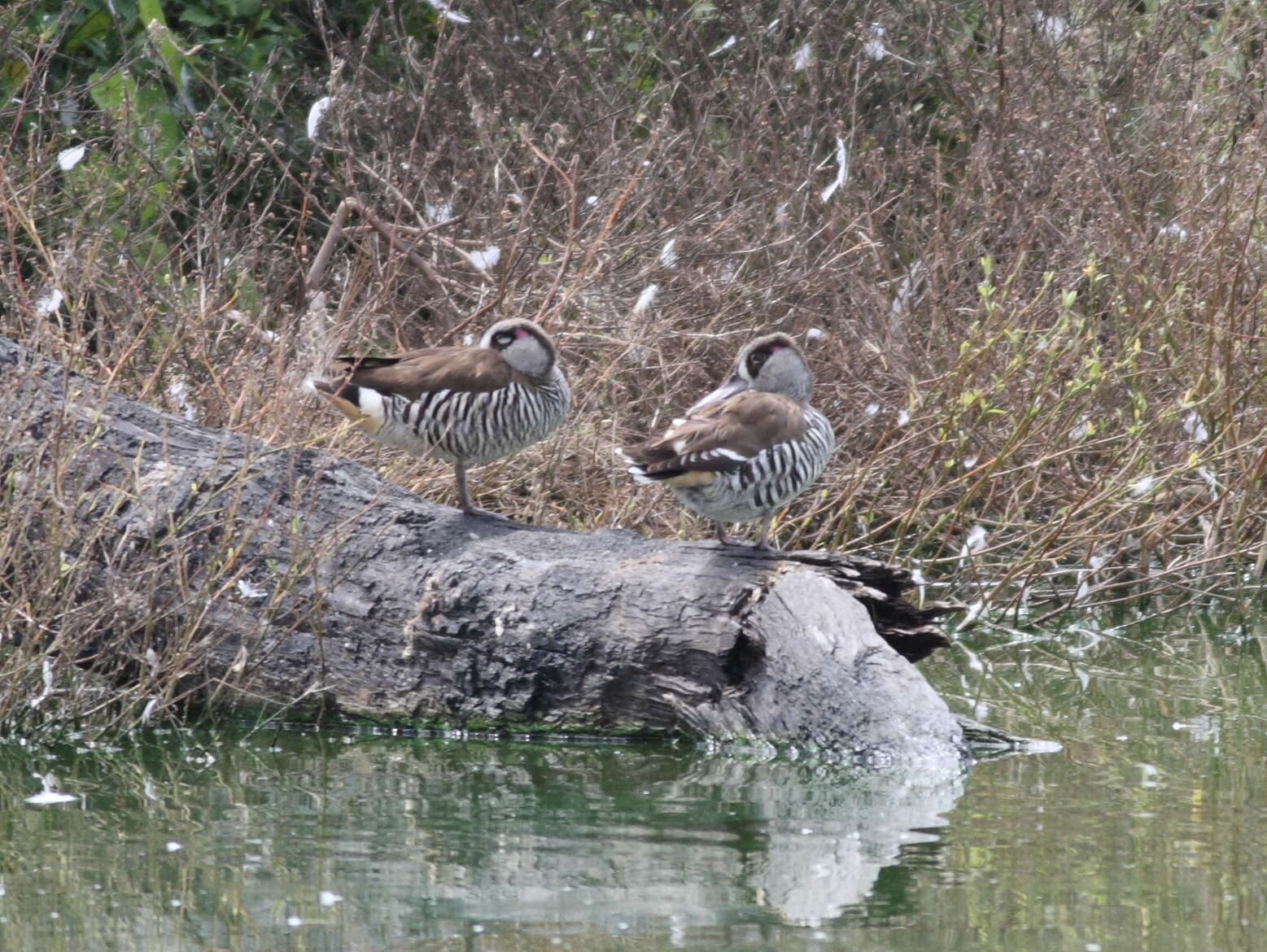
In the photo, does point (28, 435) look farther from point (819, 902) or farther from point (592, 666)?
point (819, 902)

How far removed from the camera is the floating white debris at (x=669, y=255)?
944 cm

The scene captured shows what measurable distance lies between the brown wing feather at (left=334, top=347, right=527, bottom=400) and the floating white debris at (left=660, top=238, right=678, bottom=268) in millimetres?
2059

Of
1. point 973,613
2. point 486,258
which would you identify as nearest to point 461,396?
point 486,258

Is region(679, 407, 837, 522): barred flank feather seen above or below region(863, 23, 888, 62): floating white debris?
below

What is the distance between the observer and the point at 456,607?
6.84 meters

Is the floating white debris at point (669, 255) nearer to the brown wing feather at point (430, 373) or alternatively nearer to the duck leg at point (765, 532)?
the brown wing feather at point (430, 373)

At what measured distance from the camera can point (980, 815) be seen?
5770 millimetres

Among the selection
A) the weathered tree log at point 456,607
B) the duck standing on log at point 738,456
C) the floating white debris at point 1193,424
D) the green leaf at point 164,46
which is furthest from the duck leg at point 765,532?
the green leaf at point 164,46

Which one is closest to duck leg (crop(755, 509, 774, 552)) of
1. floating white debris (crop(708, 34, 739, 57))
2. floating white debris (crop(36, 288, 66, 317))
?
floating white debris (crop(36, 288, 66, 317))

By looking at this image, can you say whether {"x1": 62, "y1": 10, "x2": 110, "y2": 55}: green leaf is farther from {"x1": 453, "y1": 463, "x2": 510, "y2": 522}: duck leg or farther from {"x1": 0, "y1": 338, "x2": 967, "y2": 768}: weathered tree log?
{"x1": 453, "y1": 463, "x2": 510, "y2": 522}: duck leg

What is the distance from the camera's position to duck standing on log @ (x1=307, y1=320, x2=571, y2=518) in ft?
24.4

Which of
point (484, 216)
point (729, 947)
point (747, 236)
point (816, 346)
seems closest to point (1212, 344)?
point (816, 346)

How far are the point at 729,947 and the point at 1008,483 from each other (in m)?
5.40

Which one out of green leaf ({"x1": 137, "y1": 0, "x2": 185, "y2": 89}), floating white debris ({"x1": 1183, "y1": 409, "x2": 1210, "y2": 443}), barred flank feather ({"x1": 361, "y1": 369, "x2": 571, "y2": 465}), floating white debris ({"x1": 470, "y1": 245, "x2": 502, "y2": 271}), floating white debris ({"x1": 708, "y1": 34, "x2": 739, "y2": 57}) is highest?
floating white debris ({"x1": 708, "y1": 34, "x2": 739, "y2": 57})
